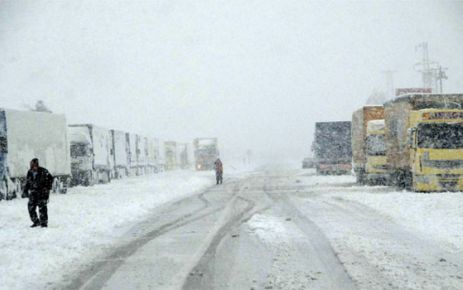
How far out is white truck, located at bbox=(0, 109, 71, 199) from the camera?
835 inches

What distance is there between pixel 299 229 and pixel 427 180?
962 cm

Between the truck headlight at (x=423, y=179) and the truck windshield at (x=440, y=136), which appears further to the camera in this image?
the truck windshield at (x=440, y=136)

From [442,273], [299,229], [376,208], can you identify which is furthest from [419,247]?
[376,208]

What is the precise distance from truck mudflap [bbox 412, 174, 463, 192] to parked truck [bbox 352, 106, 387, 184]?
6.01 meters

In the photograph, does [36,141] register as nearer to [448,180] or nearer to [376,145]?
[376,145]

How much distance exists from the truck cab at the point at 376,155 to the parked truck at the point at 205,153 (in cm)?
3420

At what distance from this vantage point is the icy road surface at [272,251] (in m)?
6.45

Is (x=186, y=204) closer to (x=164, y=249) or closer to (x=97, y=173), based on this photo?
(x=164, y=249)

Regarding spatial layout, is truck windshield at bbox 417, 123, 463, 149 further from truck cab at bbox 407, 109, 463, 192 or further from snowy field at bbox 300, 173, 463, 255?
snowy field at bbox 300, 173, 463, 255

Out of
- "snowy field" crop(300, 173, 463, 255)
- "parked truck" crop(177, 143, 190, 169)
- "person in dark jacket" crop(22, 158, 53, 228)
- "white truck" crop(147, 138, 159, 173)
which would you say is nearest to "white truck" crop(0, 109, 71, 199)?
"person in dark jacket" crop(22, 158, 53, 228)

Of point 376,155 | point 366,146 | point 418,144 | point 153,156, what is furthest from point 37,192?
point 153,156

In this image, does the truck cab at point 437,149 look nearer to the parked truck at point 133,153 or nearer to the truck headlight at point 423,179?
the truck headlight at point 423,179

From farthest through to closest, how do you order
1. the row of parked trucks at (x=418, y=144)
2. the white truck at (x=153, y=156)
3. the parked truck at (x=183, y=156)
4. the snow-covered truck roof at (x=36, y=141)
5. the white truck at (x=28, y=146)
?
1. the parked truck at (x=183, y=156)
2. the white truck at (x=153, y=156)
3. the snow-covered truck roof at (x=36, y=141)
4. the white truck at (x=28, y=146)
5. the row of parked trucks at (x=418, y=144)

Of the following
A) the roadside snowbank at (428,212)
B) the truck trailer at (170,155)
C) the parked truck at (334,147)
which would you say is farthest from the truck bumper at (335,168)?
the truck trailer at (170,155)
